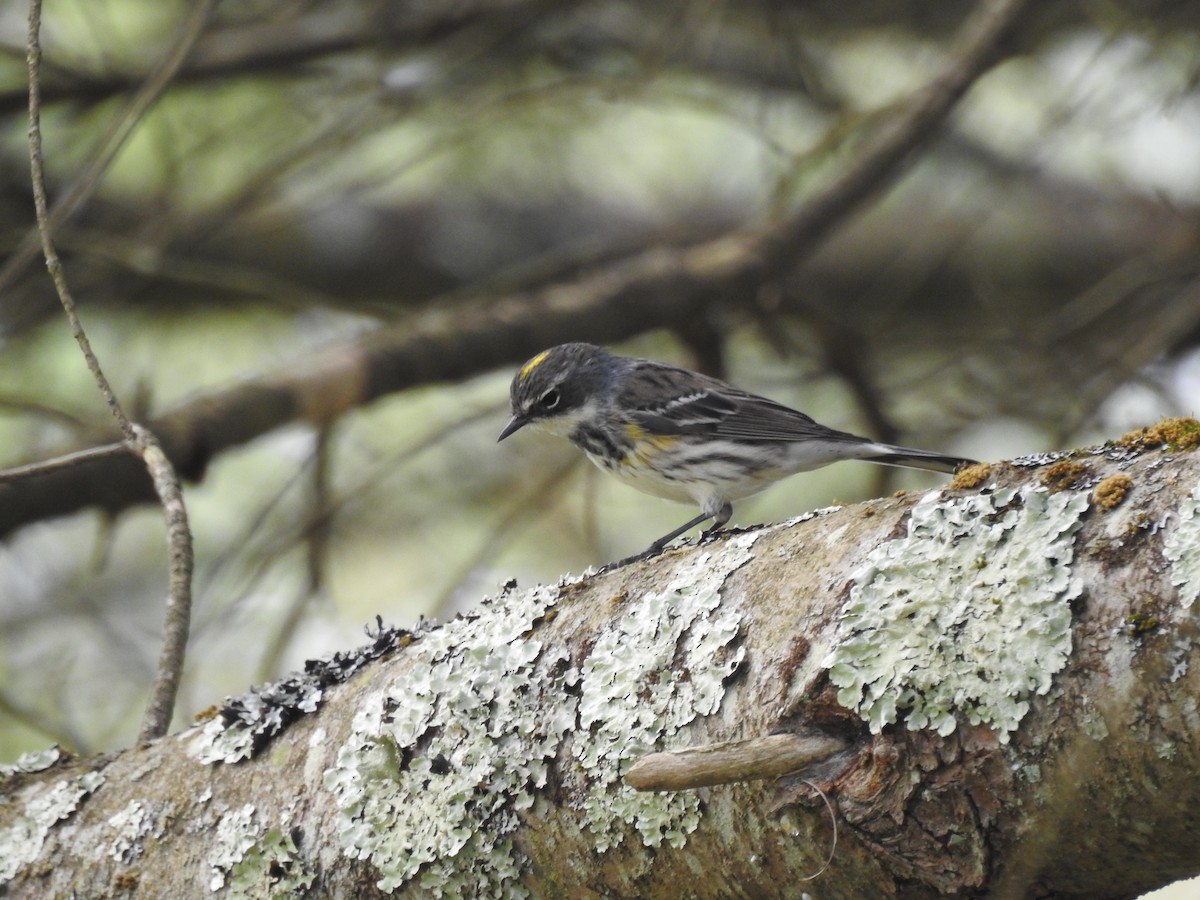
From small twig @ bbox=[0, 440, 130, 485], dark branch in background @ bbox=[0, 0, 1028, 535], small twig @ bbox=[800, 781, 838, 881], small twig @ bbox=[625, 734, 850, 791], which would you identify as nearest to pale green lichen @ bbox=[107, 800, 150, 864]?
small twig @ bbox=[0, 440, 130, 485]

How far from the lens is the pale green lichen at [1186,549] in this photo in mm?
1774

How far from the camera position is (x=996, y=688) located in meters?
1.92

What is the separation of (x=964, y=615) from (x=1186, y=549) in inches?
14.4

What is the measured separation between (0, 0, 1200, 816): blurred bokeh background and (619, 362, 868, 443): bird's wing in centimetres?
92

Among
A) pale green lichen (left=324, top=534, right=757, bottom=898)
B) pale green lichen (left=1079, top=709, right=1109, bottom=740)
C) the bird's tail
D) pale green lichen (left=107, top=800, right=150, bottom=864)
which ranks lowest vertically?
pale green lichen (left=1079, top=709, right=1109, bottom=740)

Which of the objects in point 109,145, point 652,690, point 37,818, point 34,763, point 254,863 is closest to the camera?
point 652,690

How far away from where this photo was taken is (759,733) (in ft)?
7.11

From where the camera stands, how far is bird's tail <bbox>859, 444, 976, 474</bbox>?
3818 millimetres

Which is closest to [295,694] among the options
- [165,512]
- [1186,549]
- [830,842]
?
[165,512]

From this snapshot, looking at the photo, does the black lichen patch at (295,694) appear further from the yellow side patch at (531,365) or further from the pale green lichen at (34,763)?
the yellow side patch at (531,365)

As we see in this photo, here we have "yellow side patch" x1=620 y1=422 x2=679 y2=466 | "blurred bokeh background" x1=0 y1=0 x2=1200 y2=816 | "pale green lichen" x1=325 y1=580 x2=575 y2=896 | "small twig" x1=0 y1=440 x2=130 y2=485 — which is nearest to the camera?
"pale green lichen" x1=325 y1=580 x2=575 y2=896

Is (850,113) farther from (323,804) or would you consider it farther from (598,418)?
(323,804)

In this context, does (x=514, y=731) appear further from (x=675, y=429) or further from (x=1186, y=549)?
(x=675, y=429)

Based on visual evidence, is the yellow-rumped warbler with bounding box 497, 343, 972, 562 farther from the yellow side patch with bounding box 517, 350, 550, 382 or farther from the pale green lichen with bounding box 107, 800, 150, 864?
the pale green lichen with bounding box 107, 800, 150, 864
